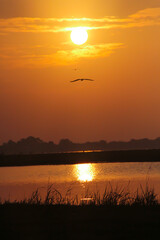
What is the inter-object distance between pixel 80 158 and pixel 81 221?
92.9 meters

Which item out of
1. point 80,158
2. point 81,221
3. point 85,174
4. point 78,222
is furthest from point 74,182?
point 80,158

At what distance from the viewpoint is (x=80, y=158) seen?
10688 cm

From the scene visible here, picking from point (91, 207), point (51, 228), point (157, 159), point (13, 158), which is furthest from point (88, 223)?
point (13, 158)

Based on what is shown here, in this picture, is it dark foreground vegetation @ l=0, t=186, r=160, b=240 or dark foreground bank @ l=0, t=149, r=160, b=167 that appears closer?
dark foreground vegetation @ l=0, t=186, r=160, b=240

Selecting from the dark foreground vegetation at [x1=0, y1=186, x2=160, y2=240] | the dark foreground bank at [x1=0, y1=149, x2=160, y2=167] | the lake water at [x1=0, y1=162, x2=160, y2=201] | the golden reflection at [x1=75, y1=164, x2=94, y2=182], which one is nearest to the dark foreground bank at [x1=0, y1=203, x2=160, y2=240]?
the dark foreground vegetation at [x1=0, y1=186, x2=160, y2=240]

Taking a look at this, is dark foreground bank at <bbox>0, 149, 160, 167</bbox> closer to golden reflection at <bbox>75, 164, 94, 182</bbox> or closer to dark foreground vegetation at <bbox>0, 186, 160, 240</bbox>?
golden reflection at <bbox>75, 164, 94, 182</bbox>

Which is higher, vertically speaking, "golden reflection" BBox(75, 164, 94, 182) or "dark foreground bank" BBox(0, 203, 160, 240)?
"golden reflection" BBox(75, 164, 94, 182)

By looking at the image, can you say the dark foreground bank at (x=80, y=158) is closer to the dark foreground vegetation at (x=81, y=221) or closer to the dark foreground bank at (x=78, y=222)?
the dark foreground vegetation at (x=81, y=221)

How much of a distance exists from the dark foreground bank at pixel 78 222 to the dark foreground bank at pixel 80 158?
74355 mm

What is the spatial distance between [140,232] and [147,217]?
2.10 metres

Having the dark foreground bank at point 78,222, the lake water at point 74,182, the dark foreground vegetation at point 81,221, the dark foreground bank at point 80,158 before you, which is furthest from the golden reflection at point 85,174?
the dark foreground bank at point 78,222

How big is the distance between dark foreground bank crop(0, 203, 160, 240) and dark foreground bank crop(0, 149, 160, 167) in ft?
244

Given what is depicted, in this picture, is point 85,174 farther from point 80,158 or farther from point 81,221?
point 80,158

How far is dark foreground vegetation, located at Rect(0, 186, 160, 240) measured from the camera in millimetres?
12438
